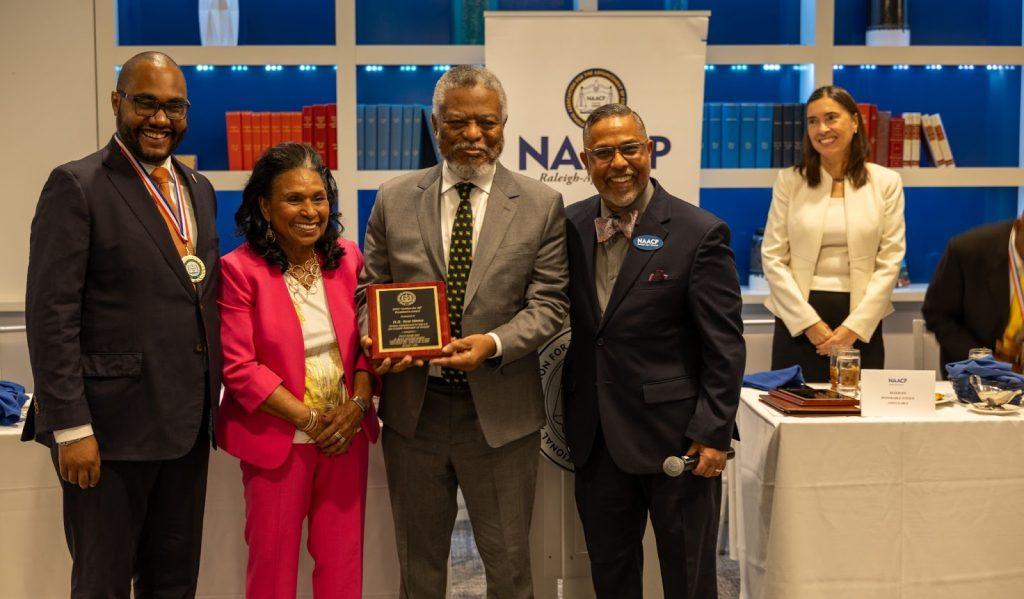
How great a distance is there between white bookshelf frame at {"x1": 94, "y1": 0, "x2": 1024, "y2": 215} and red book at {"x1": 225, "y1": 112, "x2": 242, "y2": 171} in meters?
0.06

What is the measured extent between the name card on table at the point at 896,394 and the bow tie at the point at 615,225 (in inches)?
37.2

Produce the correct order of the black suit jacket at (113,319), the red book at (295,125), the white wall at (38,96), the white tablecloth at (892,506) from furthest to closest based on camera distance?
1. the red book at (295,125)
2. the white wall at (38,96)
3. the white tablecloth at (892,506)
4. the black suit jacket at (113,319)

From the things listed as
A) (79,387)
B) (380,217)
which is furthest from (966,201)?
(79,387)

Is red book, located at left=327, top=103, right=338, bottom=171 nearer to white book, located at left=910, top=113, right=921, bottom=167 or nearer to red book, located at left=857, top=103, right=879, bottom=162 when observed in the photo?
red book, located at left=857, top=103, right=879, bottom=162

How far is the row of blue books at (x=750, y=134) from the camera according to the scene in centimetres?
568

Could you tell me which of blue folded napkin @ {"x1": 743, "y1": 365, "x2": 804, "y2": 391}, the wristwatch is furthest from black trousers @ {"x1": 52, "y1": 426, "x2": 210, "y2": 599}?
blue folded napkin @ {"x1": 743, "y1": 365, "x2": 804, "y2": 391}

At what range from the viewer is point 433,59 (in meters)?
5.57

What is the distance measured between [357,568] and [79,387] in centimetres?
89

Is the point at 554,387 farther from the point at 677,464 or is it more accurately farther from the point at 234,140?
the point at 234,140

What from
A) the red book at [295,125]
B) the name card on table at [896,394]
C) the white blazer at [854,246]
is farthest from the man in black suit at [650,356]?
the red book at [295,125]

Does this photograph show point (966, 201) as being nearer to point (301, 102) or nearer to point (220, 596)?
point (301, 102)

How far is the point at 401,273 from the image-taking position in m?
2.71

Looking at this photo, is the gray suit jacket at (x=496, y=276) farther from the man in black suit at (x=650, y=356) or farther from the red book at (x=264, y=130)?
the red book at (x=264, y=130)

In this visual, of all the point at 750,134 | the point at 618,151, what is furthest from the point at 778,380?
the point at 750,134
